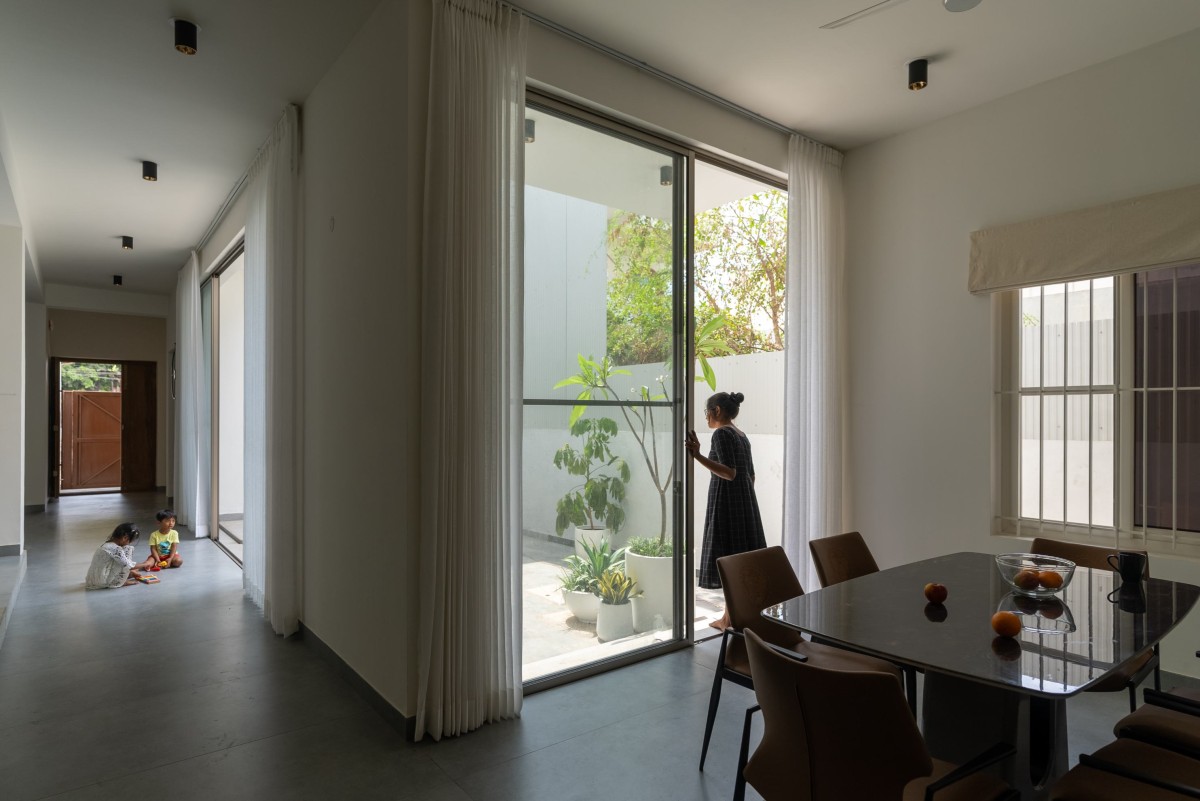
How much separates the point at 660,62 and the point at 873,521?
10.2 feet

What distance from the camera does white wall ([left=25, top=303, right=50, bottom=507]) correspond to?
909cm

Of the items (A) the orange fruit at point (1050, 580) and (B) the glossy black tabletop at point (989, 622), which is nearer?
(B) the glossy black tabletop at point (989, 622)

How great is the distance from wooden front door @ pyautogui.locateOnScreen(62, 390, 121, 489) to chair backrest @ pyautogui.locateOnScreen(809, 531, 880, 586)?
531 inches

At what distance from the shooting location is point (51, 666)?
369cm

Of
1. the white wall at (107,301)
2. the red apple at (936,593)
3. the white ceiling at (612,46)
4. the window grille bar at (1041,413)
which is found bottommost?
the red apple at (936,593)

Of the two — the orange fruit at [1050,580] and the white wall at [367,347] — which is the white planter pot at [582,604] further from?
the orange fruit at [1050,580]

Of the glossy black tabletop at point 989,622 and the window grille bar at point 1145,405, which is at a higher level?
the window grille bar at point 1145,405

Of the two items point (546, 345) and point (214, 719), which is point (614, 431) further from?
point (214, 719)

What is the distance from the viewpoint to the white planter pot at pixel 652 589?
12.4ft

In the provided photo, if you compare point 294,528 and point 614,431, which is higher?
point 614,431

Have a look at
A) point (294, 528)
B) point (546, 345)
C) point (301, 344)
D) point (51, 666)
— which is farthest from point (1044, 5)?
point (51, 666)

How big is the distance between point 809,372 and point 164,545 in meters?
5.55

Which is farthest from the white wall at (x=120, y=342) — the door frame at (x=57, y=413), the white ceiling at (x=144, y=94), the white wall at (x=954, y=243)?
the white wall at (x=954, y=243)

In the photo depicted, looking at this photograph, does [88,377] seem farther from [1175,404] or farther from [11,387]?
[1175,404]
